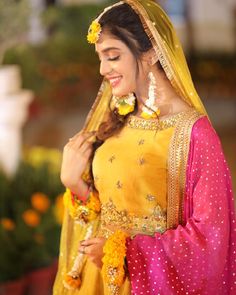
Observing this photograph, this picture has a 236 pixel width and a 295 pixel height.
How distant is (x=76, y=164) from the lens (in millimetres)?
1264

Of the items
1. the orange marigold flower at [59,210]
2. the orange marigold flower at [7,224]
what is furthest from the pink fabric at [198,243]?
the orange marigold flower at [59,210]

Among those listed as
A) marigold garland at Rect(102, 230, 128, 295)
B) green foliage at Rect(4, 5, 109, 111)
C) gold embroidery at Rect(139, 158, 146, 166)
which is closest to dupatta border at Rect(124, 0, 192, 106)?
gold embroidery at Rect(139, 158, 146, 166)

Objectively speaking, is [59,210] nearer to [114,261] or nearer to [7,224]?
[7,224]

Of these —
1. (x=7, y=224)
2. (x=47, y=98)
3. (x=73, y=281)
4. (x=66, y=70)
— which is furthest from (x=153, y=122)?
(x=66, y=70)

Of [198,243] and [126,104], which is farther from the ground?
[126,104]

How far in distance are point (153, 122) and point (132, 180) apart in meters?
0.10

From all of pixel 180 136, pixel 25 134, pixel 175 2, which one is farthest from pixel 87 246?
pixel 175 2

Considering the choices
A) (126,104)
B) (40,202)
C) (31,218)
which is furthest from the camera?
(40,202)

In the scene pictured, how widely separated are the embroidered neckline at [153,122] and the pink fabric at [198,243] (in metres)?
0.04

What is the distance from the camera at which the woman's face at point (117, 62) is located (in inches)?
45.3

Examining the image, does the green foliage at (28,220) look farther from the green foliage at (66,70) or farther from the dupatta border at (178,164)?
the green foliage at (66,70)

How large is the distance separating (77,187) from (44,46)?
209 inches

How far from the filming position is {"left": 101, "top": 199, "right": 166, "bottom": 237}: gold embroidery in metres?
1.17

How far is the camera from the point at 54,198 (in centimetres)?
333
